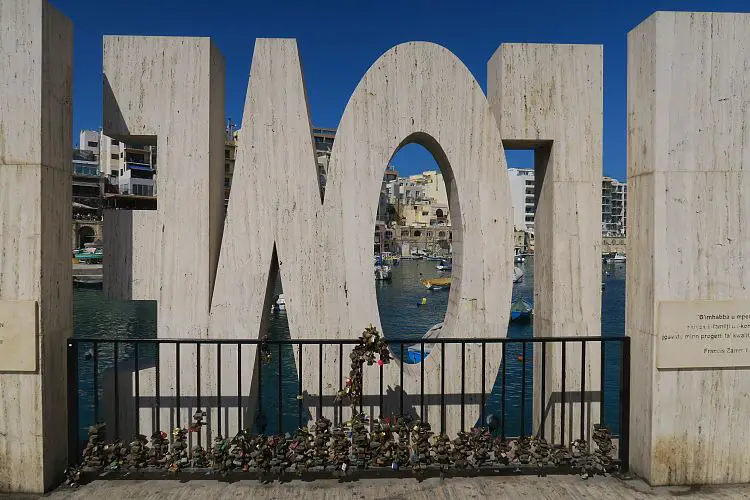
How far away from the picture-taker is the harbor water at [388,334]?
474 inches

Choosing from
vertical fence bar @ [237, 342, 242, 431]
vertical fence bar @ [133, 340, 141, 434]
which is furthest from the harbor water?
vertical fence bar @ [237, 342, 242, 431]

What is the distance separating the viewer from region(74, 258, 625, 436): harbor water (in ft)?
39.5

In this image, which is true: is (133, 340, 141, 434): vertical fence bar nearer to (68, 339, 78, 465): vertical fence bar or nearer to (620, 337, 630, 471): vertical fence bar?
(68, 339, 78, 465): vertical fence bar

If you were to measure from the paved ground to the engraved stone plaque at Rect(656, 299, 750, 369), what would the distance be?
1.05 meters

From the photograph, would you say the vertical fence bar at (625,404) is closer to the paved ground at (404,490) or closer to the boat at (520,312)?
the paved ground at (404,490)

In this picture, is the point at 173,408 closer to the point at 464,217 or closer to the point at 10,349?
the point at 10,349

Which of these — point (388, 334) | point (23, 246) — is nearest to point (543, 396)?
point (23, 246)

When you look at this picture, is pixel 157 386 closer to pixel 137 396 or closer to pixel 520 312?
pixel 137 396

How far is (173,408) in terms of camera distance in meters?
4.94

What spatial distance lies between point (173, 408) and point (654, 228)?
4.87 m

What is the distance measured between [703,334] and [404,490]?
2870 millimetres

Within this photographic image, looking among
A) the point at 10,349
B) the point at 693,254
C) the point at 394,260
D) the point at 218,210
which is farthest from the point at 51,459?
the point at 394,260

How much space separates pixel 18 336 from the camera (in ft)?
13.0

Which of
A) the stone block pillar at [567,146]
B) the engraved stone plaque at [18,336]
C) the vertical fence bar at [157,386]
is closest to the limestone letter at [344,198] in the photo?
the stone block pillar at [567,146]
